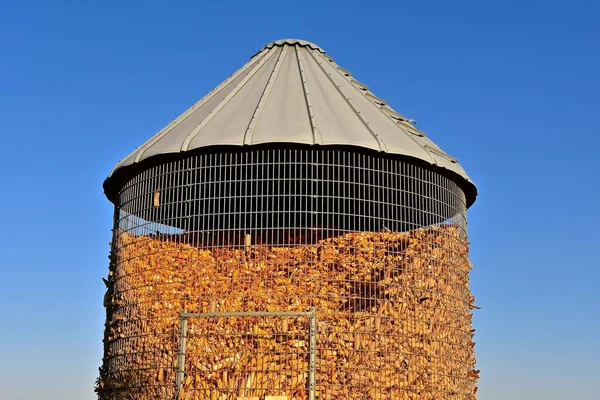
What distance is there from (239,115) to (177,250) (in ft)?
11.6

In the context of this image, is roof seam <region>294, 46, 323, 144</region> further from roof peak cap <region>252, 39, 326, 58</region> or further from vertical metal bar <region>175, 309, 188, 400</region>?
vertical metal bar <region>175, 309, 188, 400</region>

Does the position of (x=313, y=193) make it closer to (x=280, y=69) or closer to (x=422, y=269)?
(x=422, y=269)

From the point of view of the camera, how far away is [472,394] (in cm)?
1838

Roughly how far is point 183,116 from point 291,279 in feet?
20.5

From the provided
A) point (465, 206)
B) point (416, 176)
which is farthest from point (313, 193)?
point (465, 206)

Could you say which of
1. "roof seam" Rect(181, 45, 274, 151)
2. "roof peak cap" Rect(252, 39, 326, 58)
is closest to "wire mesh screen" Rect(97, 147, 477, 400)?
"roof seam" Rect(181, 45, 274, 151)

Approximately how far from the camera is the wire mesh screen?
15.8 meters

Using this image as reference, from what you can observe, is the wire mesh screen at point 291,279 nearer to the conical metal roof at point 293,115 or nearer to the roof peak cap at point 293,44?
the conical metal roof at point 293,115

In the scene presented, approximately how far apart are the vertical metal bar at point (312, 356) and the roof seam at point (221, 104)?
476cm

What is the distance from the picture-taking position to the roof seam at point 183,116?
62.6 feet

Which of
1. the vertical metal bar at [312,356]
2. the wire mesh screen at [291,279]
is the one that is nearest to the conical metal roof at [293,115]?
the wire mesh screen at [291,279]

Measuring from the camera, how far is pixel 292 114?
17.8 metres

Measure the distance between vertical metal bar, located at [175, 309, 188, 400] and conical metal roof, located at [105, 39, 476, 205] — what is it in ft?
12.6

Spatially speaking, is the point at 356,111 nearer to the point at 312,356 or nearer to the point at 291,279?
the point at 291,279
